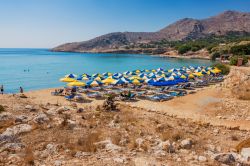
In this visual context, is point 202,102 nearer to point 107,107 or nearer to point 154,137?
point 107,107

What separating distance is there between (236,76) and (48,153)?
971 inches

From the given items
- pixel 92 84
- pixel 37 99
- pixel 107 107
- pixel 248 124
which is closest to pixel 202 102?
pixel 248 124

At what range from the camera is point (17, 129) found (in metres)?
10.5

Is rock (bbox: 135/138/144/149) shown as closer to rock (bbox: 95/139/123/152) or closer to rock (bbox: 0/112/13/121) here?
rock (bbox: 95/139/123/152)

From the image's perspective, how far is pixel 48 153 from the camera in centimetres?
813

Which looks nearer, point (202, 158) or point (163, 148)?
point (202, 158)

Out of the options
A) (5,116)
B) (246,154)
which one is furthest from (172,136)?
(5,116)

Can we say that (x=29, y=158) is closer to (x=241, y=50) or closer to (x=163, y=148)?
(x=163, y=148)

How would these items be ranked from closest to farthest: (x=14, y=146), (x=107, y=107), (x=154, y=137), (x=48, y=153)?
(x=48, y=153)
(x=14, y=146)
(x=154, y=137)
(x=107, y=107)

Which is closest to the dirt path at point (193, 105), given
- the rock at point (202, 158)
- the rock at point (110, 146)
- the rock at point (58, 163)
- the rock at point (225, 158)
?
the rock at point (225, 158)

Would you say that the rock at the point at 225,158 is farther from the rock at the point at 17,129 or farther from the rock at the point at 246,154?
the rock at the point at 17,129

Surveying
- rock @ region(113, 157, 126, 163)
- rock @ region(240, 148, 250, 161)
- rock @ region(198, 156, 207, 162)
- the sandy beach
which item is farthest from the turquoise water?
rock @ region(240, 148, 250, 161)

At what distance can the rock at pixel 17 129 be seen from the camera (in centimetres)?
1008

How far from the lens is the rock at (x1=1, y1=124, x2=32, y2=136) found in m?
10.1
